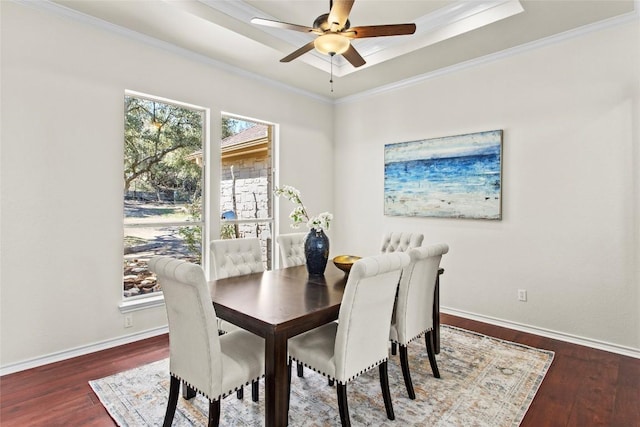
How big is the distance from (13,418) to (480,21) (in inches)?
175

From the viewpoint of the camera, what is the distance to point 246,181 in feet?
14.1

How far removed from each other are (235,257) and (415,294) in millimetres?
1426

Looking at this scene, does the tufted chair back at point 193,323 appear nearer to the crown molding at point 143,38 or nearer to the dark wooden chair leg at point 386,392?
the dark wooden chair leg at point 386,392

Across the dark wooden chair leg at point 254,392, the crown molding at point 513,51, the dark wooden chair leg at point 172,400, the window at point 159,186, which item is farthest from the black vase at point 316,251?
the crown molding at point 513,51

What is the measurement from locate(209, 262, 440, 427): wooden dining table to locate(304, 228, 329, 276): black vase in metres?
0.08

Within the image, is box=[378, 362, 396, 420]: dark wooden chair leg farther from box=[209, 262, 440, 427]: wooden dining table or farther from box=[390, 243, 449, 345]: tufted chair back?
box=[209, 262, 440, 427]: wooden dining table

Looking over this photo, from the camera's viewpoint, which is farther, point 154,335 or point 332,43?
point 154,335

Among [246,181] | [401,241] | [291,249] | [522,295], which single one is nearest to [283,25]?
[291,249]

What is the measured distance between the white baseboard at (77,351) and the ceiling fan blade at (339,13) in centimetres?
309

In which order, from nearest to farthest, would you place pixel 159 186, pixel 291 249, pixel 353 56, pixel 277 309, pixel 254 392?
1. pixel 277 309
2. pixel 254 392
3. pixel 353 56
4. pixel 291 249
5. pixel 159 186

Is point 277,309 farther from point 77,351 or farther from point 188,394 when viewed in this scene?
point 77,351

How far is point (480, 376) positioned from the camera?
256cm

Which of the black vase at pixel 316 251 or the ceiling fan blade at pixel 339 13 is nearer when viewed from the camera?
the ceiling fan blade at pixel 339 13

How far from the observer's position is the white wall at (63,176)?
2.59 metres
